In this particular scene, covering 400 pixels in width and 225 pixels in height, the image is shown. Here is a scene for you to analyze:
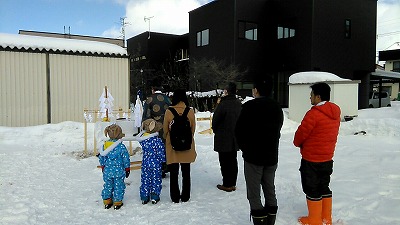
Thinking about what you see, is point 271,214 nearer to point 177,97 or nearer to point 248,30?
point 177,97

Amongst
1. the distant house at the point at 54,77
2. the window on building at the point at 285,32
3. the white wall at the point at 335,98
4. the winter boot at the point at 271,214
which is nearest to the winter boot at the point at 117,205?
the winter boot at the point at 271,214

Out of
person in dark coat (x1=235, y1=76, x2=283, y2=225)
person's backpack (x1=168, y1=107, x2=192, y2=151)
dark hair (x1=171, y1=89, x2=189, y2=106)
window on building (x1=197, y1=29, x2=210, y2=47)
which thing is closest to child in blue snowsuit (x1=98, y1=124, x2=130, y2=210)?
Result: person's backpack (x1=168, y1=107, x2=192, y2=151)

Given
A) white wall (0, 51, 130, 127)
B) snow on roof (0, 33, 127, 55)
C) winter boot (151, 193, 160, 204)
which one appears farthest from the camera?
snow on roof (0, 33, 127, 55)

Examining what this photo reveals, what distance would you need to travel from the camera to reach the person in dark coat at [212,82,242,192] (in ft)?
18.1

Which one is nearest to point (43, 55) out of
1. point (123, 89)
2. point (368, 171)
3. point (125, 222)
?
point (123, 89)

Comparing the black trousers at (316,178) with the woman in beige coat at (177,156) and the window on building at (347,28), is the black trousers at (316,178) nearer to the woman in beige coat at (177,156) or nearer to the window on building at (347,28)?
the woman in beige coat at (177,156)

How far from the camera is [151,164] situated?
16.5 feet

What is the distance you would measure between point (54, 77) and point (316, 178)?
32.7ft

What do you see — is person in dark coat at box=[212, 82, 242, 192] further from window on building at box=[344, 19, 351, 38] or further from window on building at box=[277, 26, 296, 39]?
window on building at box=[344, 19, 351, 38]

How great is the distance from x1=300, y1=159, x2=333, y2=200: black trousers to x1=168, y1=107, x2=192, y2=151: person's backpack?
171 cm

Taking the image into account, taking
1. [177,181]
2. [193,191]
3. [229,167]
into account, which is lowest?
[193,191]

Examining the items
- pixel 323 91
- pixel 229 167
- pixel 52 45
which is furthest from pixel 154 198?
pixel 52 45

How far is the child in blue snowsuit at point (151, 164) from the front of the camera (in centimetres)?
503

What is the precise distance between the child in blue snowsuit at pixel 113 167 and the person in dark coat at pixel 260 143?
72.8 inches
